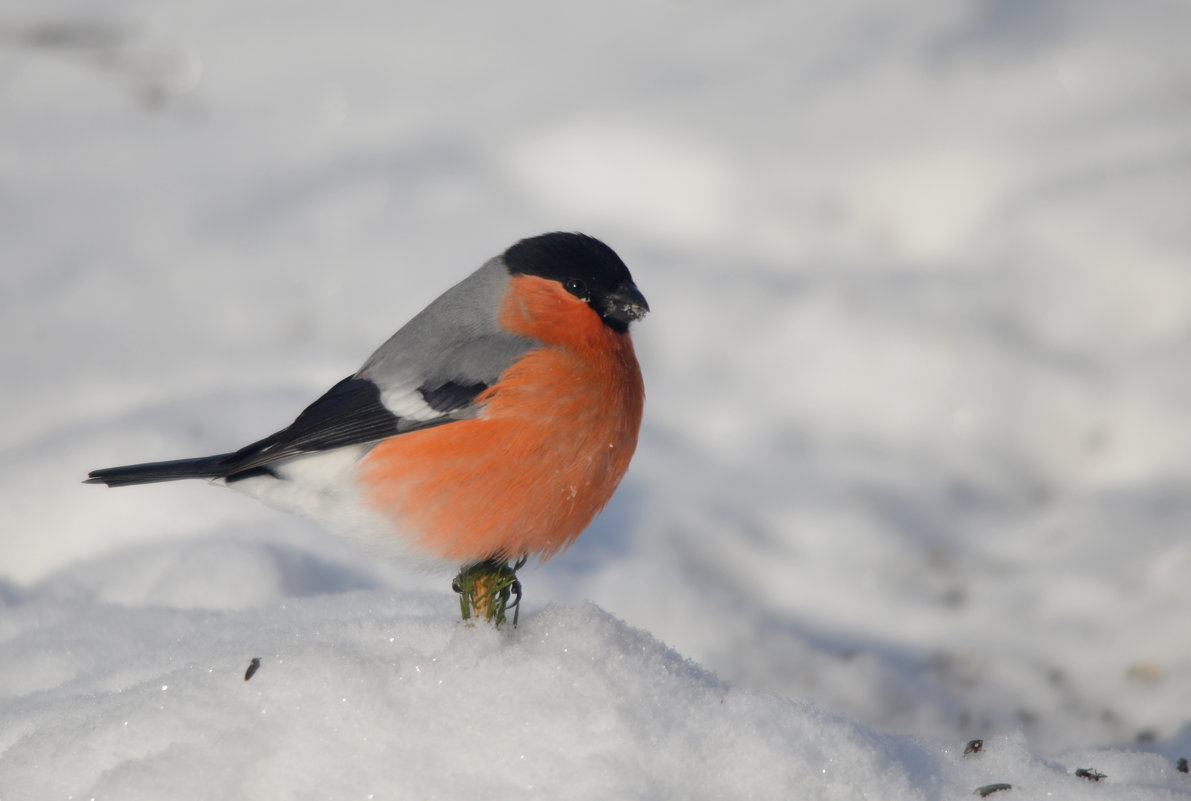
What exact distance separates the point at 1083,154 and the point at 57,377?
597cm

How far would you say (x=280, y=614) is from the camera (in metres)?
3.56

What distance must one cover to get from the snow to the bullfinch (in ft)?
1.42

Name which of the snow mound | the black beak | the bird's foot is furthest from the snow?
the black beak

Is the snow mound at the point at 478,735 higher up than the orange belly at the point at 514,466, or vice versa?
the orange belly at the point at 514,466

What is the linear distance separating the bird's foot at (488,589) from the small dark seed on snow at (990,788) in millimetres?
1285

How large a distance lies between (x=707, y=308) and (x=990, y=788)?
368 centimetres

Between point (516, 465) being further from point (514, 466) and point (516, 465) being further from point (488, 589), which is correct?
point (488, 589)

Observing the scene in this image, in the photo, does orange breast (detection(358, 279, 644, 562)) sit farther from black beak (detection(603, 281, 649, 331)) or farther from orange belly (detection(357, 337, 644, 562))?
black beak (detection(603, 281, 649, 331))

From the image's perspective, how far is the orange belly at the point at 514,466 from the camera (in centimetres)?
286

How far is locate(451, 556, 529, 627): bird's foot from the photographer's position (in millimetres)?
2920

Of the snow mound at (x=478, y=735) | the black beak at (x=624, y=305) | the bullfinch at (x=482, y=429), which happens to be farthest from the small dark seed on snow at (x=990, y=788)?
the black beak at (x=624, y=305)

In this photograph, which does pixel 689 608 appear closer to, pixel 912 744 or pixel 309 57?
pixel 912 744

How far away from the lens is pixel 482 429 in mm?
2881

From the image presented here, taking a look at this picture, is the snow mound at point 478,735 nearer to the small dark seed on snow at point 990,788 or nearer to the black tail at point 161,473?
the small dark seed on snow at point 990,788
